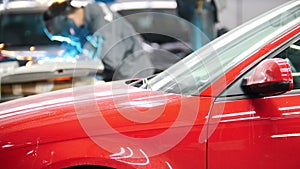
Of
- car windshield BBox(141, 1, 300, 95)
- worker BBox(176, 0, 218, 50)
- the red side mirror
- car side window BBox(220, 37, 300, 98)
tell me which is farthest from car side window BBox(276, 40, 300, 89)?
worker BBox(176, 0, 218, 50)

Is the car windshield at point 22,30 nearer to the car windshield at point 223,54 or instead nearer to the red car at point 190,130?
the car windshield at point 223,54

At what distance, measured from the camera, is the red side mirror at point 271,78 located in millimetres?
2160

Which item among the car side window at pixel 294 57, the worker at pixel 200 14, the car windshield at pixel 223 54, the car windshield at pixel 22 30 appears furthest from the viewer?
the worker at pixel 200 14

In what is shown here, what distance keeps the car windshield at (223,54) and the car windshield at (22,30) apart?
12.1 ft

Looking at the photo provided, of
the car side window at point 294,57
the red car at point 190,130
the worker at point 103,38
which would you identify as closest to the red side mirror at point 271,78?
the red car at point 190,130

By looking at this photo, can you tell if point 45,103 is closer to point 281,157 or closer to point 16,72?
point 281,157

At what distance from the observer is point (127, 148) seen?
2.20 m

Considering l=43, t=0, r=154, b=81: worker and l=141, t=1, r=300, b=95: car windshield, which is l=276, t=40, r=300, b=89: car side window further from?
A: l=43, t=0, r=154, b=81: worker

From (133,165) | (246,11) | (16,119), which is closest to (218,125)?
(133,165)

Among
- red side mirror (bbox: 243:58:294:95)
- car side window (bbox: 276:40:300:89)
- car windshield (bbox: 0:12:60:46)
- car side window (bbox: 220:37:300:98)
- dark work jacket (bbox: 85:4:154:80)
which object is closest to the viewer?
red side mirror (bbox: 243:58:294:95)

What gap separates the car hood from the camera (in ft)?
7.30

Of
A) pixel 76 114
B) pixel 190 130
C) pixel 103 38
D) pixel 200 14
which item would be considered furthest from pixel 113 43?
pixel 190 130

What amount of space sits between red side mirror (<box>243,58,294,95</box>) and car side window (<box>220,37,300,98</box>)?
56 millimetres

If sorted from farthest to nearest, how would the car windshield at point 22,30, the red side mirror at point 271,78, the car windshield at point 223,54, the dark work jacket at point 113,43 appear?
the car windshield at point 22,30, the dark work jacket at point 113,43, the car windshield at point 223,54, the red side mirror at point 271,78
